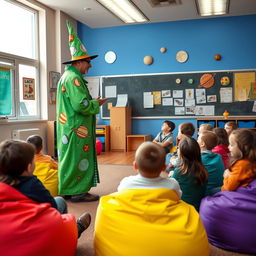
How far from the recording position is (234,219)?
189cm

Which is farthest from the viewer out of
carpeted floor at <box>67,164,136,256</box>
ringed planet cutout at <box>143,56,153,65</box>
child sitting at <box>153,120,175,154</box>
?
ringed planet cutout at <box>143,56,153,65</box>

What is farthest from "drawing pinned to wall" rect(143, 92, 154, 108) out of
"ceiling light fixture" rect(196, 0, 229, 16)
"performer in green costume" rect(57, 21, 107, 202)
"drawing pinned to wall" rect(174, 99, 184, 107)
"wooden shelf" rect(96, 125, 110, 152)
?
"performer in green costume" rect(57, 21, 107, 202)

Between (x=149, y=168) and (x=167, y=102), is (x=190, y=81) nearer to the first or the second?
(x=167, y=102)

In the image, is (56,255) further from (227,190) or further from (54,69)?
(54,69)

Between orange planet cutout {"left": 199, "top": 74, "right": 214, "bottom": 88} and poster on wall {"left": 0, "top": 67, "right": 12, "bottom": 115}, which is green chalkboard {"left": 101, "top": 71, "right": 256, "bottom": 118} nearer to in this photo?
orange planet cutout {"left": 199, "top": 74, "right": 214, "bottom": 88}

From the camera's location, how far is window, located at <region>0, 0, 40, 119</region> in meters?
5.19

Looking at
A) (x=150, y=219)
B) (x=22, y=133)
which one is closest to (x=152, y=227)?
(x=150, y=219)

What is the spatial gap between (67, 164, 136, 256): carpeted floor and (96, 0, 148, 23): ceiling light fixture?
9.28 feet

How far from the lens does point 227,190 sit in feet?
6.44

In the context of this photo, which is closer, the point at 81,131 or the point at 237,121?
the point at 81,131

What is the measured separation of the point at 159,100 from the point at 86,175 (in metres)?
4.16

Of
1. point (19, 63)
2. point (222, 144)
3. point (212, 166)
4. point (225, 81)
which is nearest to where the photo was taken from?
point (212, 166)

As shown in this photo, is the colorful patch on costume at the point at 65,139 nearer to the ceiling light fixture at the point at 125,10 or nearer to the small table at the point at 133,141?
the ceiling light fixture at the point at 125,10

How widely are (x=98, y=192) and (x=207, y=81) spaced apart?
4.11m
